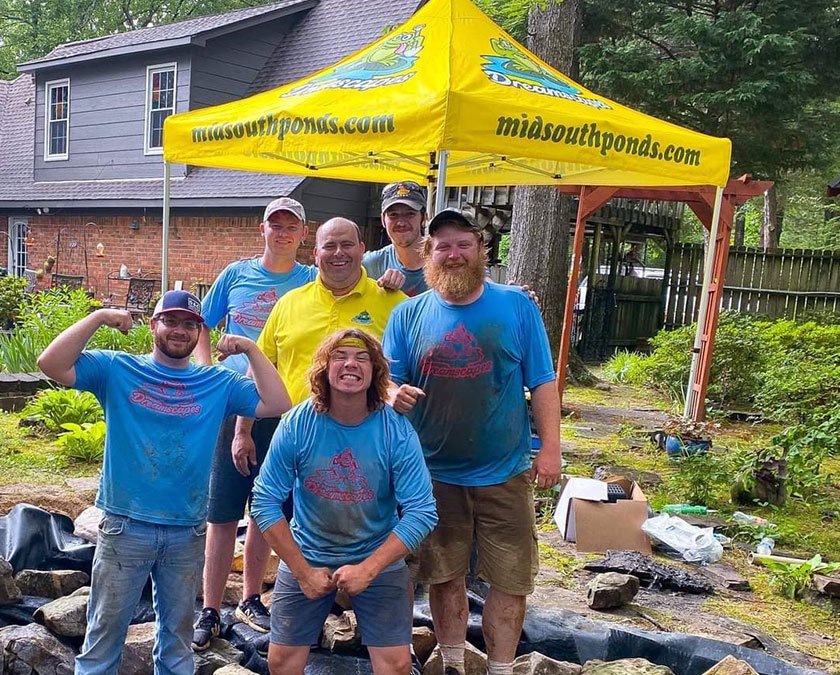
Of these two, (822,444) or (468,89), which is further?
(822,444)

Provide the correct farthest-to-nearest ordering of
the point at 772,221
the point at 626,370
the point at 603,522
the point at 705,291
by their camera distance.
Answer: the point at 772,221, the point at 626,370, the point at 705,291, the point at 603,522

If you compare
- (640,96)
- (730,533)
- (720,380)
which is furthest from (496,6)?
(730,533)

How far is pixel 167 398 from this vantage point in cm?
298

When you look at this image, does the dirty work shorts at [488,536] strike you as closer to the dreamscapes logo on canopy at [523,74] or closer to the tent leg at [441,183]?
the tent leg at [441,183]

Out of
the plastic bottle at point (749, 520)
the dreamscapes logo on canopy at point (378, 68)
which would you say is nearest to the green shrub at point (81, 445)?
the dreamscapes logo on canopy at point (378, 68)

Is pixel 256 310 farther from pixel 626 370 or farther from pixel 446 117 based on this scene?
pixel 626 370

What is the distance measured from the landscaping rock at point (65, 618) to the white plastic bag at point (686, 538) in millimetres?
3496

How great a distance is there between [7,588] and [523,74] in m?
3.93

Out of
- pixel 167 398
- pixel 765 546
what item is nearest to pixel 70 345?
pixel 167 398

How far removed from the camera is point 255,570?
3.67m

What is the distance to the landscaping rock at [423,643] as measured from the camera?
349cm

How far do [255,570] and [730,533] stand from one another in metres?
3.63

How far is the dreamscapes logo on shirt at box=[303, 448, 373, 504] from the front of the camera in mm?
2871

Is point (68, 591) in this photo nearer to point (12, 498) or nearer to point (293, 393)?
point (293, 393)
